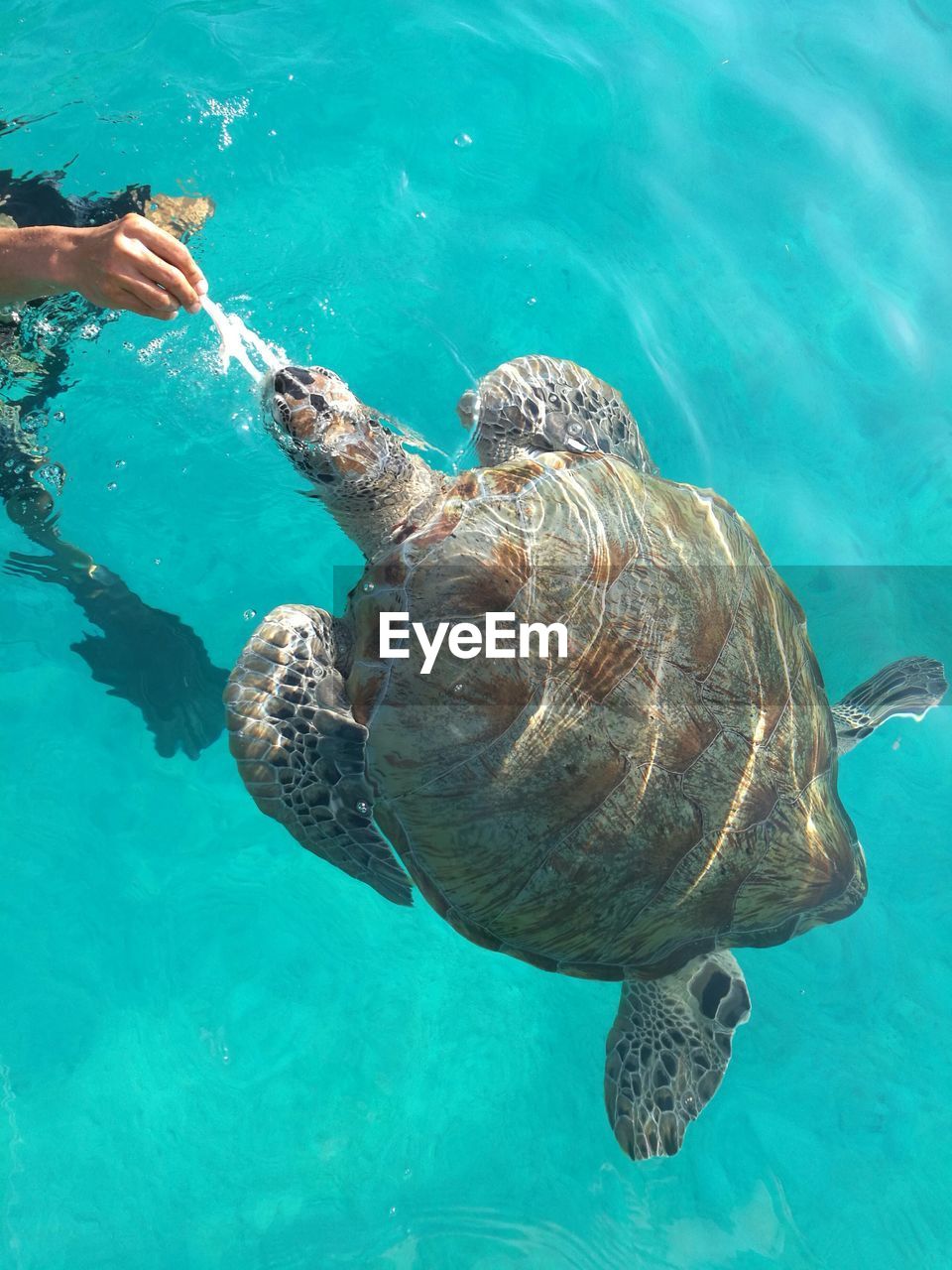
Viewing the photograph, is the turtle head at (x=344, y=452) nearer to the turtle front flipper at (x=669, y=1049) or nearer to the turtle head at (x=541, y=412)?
the turtle head at (x=541, y=412)

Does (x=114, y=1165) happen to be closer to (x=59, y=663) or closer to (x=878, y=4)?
(x=59, y=663)

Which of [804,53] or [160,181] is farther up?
[804,53]

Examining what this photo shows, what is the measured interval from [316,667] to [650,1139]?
7.64 ft

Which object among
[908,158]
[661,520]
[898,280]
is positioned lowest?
[661,520]

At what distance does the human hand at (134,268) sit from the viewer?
2500mm

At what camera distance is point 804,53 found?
20.4ft

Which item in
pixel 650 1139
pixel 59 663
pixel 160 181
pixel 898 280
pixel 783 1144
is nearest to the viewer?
pixel 650 1139

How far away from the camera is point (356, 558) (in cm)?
474

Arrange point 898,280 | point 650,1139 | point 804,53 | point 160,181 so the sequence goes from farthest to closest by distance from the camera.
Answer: point 804,53 → point 898,280 → point 160,181 → point 650,1139

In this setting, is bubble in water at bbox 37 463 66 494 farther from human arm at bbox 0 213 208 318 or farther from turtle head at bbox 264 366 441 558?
human arm at bbox 0 213 208 318

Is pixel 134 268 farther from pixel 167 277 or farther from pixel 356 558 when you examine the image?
pixel 356 558

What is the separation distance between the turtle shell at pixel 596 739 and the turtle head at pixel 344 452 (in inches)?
13.2

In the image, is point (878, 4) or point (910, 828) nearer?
point (910, 828)

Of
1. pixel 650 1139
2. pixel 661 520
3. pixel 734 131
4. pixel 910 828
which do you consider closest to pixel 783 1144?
pixel 650 1139
